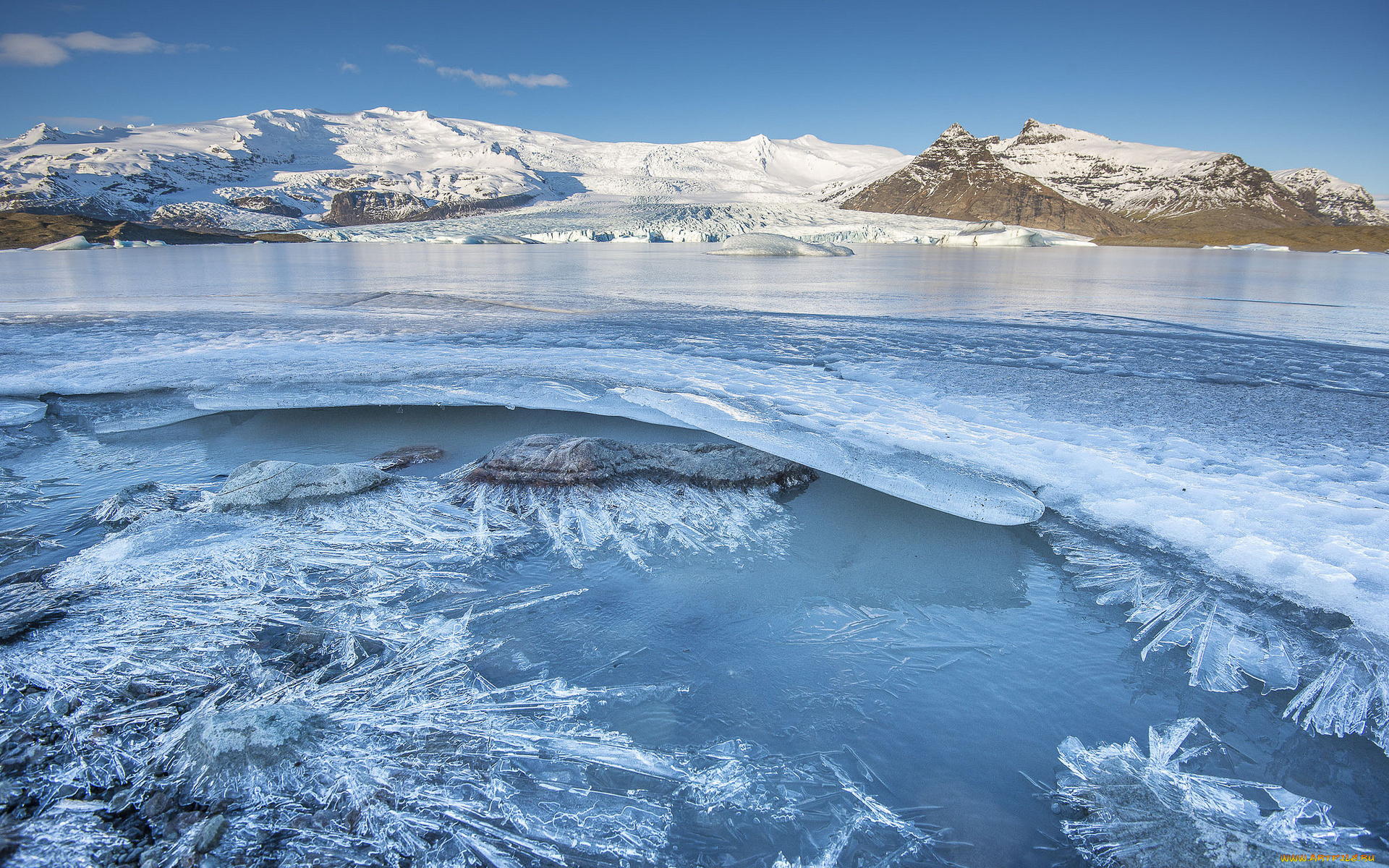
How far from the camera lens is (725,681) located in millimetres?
1315

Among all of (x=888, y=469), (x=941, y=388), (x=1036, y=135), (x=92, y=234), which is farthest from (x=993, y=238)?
(x=1036, y=135)

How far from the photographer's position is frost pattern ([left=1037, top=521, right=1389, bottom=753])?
46.7 inches

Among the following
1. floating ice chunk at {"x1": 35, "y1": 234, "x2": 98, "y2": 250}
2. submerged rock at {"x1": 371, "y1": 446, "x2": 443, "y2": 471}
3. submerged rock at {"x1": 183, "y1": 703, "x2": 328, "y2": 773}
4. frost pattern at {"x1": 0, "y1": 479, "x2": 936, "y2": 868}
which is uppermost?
floating ice chunk at {"x1": 35, "y1": 234, "x2": 98, "y2": 250}

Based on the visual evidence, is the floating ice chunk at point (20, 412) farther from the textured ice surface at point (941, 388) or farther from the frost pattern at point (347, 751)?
the frost pattern at point (347, 751)

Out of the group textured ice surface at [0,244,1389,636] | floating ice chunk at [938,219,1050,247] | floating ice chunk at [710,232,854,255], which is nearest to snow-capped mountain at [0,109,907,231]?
floating ice chunk at [938,219,1050,247]

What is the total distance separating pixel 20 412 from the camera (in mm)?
2867

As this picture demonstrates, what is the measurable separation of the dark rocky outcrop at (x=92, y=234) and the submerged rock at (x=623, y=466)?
42.7 meters

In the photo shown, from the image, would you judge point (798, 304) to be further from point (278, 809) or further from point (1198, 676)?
point (278, 809)

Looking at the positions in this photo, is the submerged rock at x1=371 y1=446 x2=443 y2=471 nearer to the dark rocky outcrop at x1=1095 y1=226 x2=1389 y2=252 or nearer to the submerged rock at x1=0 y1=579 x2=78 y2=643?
the submerged rock at x1=0 y1=579 x2=78 y2=643

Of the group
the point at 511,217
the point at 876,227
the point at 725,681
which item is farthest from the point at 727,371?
the point at 511,217

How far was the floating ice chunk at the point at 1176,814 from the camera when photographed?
0.93 m

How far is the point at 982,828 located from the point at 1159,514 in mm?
1213

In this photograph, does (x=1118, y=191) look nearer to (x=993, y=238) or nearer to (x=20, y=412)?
(x=993, y=238)

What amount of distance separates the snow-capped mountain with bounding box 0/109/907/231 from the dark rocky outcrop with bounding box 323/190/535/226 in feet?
0.39
